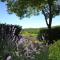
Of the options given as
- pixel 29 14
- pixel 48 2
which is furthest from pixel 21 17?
pixel 48 2

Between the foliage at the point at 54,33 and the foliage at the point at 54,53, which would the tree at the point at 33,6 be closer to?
the foliage at the point at 54,33

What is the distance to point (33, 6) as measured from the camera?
3055 centimetres

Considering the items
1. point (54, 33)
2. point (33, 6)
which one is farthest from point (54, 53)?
point (33, 6)

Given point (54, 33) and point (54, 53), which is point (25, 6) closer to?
point (54, 33)

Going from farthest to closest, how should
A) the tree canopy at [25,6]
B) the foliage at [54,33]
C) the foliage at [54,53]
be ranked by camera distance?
the tree canopy at [25,6] → the foliage at [54,33] → the foliage at [54,53]

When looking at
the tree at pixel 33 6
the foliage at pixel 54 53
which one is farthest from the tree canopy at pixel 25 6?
the foliage at pixel 54 53

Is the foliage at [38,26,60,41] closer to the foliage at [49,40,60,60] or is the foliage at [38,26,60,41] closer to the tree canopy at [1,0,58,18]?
the tree canopy at [1,0,58,18]

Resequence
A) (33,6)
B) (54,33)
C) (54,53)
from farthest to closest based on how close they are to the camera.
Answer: (33,6)
(54,33)
(54,53)

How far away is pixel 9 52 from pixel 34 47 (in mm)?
894

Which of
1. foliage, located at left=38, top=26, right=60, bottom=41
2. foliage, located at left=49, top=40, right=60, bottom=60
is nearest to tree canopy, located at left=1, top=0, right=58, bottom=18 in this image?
foliage, located at left=38, top=26, right=60, bottom=41

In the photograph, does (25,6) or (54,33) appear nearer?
(54,33)

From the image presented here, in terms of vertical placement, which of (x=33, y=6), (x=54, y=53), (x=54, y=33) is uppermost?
(x=33, y=6)

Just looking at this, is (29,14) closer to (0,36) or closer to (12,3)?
(12,3)

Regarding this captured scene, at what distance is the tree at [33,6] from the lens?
2884cm
